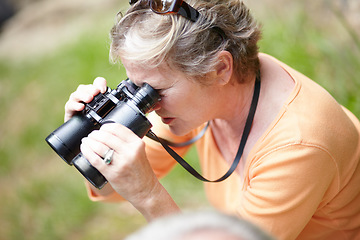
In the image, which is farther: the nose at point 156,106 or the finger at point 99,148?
the nose at point 156,106

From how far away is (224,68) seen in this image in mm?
1430

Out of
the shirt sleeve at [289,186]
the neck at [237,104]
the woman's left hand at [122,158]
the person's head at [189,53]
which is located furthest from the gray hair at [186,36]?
the shirt sleeve at [289,186]

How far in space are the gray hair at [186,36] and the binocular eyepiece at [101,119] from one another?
0.43ft

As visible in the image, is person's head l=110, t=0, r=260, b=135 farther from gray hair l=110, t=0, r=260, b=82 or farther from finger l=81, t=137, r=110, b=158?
finger l=81, t=137, r=110, b=158

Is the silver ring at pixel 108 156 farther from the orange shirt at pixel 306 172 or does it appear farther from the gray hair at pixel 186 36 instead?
the orange shirt at pixel 306 172

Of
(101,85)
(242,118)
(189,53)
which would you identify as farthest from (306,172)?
(101,85)

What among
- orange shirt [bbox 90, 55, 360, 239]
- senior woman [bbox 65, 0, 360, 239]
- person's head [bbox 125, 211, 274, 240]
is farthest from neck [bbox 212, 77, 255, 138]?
person's head [bbox 125, 211, 274, 240]

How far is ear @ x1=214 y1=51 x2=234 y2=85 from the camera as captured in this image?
1396 millimetres

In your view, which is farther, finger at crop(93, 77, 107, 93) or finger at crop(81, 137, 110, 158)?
finger at crop(93, 77, 107, 93)

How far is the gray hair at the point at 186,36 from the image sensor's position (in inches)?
52.2

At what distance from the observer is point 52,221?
9.85ft

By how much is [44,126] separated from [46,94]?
1.78ft

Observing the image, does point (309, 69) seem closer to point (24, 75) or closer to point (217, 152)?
point (217, 152)

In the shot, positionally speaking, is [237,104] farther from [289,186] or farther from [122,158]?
[122,158]
